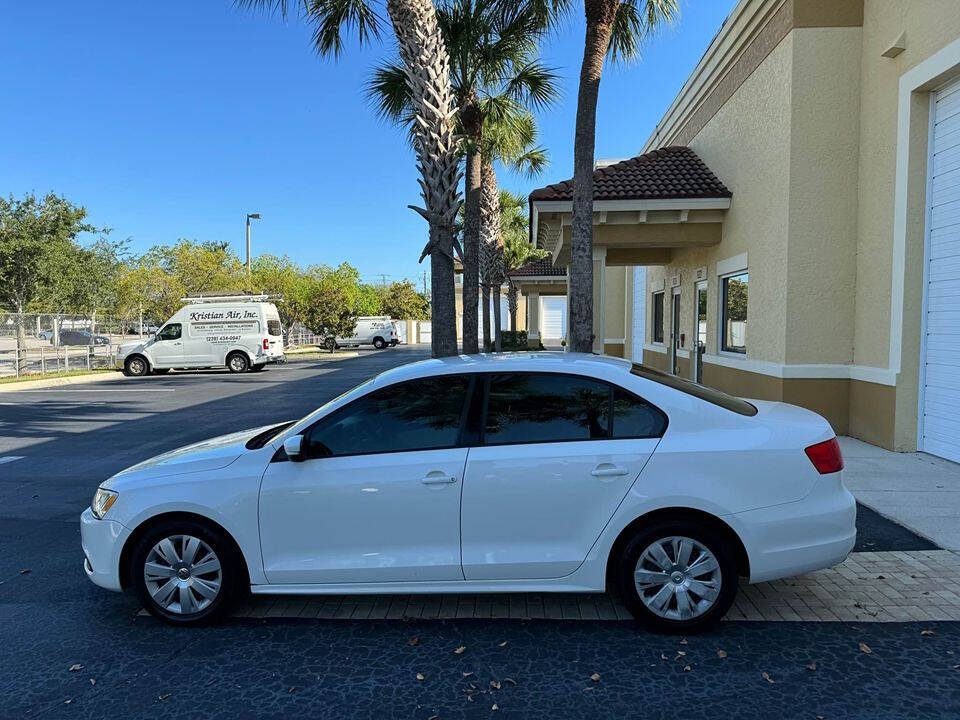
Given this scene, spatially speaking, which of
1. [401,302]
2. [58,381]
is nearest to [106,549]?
[58,381]

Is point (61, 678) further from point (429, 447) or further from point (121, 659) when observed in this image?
point (429, 447)

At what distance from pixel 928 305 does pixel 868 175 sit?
201 centimetres

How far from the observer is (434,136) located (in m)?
9.93

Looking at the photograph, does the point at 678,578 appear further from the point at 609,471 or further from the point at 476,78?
the point at 476,78

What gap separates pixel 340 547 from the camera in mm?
3582

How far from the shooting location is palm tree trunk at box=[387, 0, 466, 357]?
970cm

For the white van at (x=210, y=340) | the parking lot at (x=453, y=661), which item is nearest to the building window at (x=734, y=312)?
the parking lot at (x=453, y=661)

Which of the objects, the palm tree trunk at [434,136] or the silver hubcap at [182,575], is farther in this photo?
the palm tree trunk at [434,136]

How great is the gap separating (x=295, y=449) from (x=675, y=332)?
13151 millimetres

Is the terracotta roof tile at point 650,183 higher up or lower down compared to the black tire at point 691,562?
higher up

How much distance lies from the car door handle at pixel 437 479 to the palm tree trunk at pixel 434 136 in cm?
655

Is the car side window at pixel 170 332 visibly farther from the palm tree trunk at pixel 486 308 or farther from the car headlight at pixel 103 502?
the car headlight at pixel 103 502

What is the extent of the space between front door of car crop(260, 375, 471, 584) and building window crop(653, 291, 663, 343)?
47.6 ft

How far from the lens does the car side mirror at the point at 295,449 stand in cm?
357
